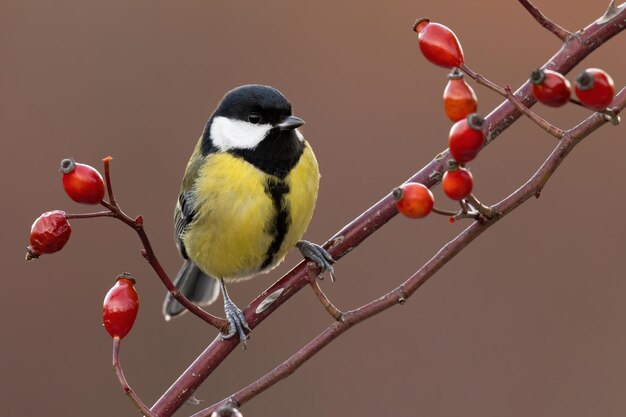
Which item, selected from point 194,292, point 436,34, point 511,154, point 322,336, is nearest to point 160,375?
point 194,292

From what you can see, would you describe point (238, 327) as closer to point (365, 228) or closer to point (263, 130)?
point (365, 228)

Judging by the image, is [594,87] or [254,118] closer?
[594,87]

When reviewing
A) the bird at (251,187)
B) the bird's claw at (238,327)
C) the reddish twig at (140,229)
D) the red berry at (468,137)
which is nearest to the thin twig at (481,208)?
the red berry at (468,137)

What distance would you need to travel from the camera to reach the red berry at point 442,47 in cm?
175

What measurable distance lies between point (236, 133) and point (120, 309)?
4.35 ft

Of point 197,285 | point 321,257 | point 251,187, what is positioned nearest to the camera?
point 321,257

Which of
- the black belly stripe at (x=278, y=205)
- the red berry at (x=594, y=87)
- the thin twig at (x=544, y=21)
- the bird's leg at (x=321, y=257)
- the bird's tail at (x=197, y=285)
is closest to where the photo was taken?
the red berry at (x=594, y=87)

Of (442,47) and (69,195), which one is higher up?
(69,195)

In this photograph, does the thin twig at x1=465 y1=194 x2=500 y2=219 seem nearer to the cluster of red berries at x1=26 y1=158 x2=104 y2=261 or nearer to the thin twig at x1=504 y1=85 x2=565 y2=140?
the thin twig at x1=504 y1=85 x2=565 y2=140

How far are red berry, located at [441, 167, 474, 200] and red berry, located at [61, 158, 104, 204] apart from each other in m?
0.65

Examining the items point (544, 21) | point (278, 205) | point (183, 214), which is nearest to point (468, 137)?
point (544, 21)

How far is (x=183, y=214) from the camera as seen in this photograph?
10.6 feet

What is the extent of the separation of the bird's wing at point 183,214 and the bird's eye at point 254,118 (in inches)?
14.2

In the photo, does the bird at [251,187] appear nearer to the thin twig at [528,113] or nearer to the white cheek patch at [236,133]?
the white cheek patch at [236,133]
